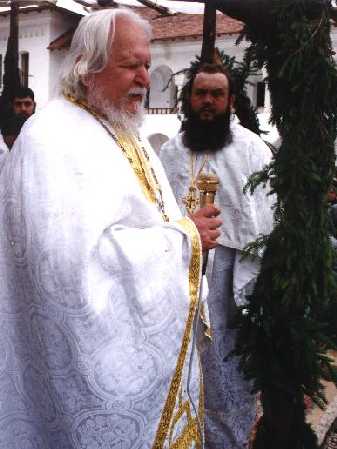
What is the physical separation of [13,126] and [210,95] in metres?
2.71

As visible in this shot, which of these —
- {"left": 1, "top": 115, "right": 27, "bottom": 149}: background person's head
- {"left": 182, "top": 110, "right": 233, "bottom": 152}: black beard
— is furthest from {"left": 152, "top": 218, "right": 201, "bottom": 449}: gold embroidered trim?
{"left": 1, "top": 115, "right": 27, "bottom": 149}: background person's head

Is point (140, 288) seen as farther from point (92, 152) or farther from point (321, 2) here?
point (321, 2)

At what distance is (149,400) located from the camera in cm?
237

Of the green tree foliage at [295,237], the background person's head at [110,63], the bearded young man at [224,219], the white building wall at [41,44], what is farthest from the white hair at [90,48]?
the white building wall at [41,44]

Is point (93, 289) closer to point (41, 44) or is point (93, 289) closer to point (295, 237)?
point (295, 237)

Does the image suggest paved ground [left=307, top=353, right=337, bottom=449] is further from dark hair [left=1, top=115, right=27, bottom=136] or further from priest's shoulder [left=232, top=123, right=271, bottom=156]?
dark hair [left=1, top=115, right=27, bottom=136]

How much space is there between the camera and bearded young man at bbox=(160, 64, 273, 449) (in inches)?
156

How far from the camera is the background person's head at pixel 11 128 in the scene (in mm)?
6016

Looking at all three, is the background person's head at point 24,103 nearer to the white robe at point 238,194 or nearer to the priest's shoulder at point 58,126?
the white robe at point 238,194

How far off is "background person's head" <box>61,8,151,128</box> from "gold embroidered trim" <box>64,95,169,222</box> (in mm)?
40

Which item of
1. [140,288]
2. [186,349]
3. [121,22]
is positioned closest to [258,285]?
[186,349]

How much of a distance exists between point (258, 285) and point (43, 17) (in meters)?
27.7

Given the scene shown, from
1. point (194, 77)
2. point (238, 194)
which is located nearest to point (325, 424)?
point (238, 194)

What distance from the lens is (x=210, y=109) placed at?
165 inches
